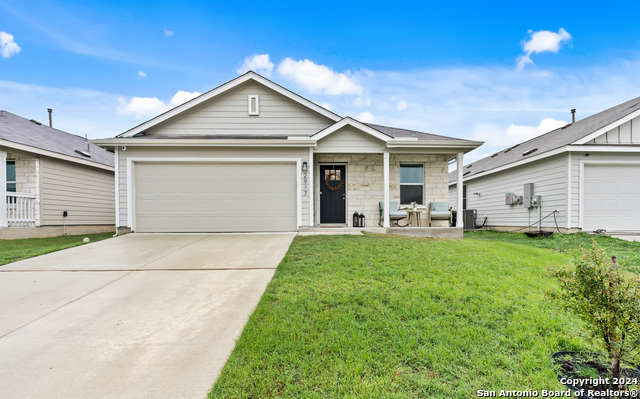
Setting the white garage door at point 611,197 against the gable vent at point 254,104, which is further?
the gable vent at point 254,104

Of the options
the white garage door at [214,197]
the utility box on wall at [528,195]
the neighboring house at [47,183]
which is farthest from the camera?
the utility box on wall at [528,195]

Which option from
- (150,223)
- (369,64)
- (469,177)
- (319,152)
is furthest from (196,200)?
(469,177)

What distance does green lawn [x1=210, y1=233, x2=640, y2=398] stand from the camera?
1.94 meters

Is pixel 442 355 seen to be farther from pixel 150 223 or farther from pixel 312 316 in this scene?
pixel 150 223

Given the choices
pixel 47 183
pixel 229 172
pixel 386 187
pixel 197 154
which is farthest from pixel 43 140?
pixel 386 187

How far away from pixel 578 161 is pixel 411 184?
5.47 m

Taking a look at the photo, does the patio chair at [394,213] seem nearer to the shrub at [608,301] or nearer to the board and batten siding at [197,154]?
the board and batten siding at [197,154]

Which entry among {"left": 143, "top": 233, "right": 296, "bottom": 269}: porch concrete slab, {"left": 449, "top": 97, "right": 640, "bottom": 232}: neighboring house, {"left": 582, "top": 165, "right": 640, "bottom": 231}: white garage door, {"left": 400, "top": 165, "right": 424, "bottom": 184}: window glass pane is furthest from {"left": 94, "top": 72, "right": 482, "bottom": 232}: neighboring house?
{"left": 582, "top": 165, "right": 640, "bottom": 231}: white garage door

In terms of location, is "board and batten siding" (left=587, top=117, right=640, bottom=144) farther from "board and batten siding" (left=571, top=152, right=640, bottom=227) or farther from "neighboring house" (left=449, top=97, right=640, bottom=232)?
"board and batten siding" (left=571, top=152, right=640, bottom=227)

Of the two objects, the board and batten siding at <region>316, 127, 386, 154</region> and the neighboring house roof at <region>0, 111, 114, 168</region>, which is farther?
the neighboring house roof at <region>0, 111, 114, 168</region>

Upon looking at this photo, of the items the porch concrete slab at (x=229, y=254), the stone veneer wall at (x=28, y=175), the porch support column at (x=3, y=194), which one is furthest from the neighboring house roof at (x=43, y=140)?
the porch concrete slab at (x=229, y=254)

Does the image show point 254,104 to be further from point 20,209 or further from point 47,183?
point 20,209

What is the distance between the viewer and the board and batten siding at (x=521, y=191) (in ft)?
33.1

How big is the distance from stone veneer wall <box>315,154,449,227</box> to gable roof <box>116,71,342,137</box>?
1.60m
